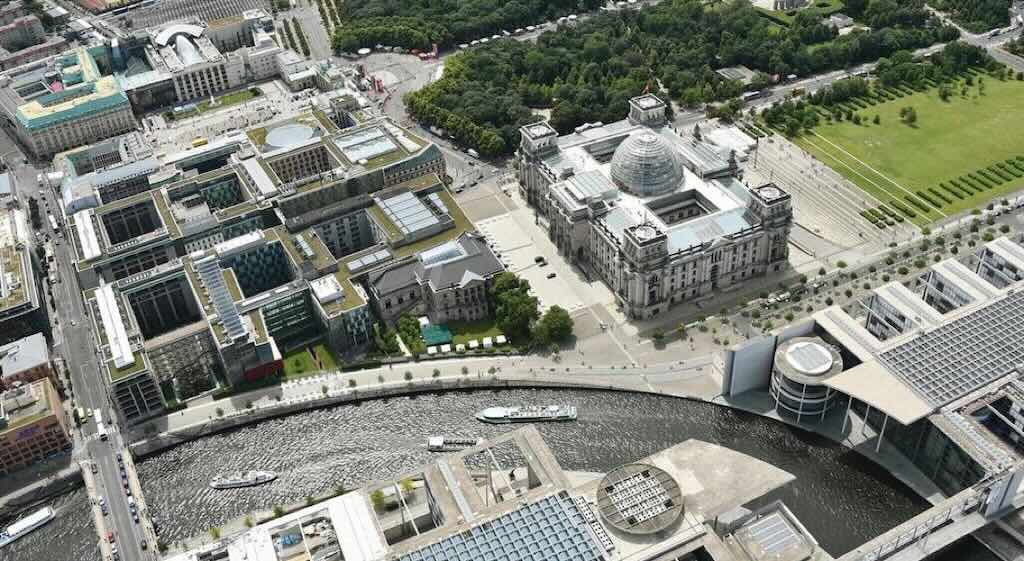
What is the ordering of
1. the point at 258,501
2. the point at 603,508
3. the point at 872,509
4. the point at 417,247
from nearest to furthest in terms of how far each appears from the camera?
the point at 603,508, the point at 872,509, the point at 258,501, the point at 417,247

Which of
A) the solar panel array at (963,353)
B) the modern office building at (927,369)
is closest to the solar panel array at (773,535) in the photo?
the modern office building at (927,369)

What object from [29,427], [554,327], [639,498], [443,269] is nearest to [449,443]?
[554,327]

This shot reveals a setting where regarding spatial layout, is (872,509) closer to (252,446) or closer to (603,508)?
(603,508)

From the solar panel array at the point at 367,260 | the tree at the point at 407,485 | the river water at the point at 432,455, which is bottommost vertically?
the river water at the point at 432,455

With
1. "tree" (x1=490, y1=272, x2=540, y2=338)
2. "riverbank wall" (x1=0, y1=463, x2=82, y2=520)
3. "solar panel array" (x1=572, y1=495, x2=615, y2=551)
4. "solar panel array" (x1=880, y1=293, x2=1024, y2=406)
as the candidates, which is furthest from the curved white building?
"riverbank wall" (x1=0, y1=463, x2=82, y2=520)

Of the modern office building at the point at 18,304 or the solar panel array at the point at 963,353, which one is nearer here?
the solar panel array at the point at 963,353

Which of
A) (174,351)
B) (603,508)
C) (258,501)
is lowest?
(258,501)

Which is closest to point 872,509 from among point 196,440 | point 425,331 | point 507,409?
point 507,409

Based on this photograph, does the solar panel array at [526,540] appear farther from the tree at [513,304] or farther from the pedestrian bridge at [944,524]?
the tree at [513,304]
